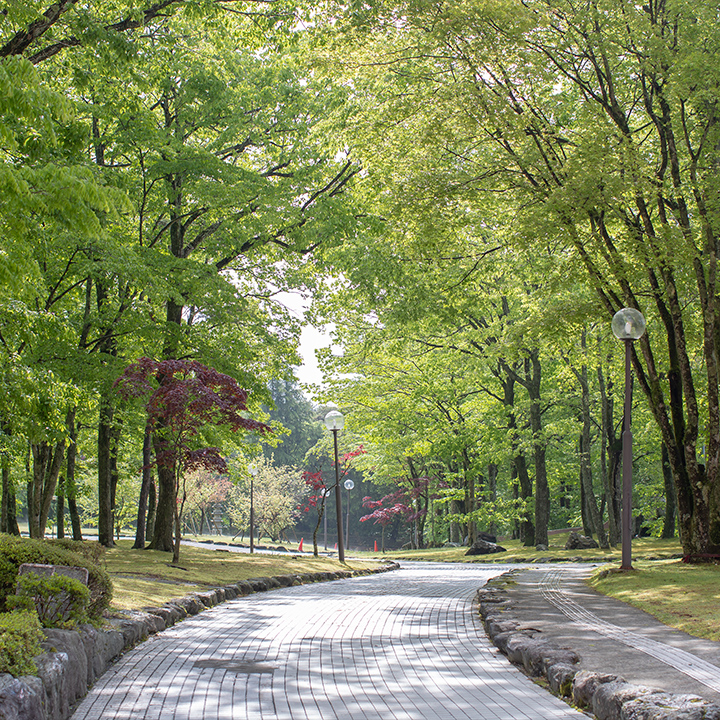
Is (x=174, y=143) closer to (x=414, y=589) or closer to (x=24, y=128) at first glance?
(x=24, y=128)

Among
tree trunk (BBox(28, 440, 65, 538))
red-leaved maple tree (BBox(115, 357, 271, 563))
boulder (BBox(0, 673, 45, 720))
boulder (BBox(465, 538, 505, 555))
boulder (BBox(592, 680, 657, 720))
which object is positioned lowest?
boulder (BBox(465, 538, 505, 555))

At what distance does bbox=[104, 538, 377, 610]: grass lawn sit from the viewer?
8.99 meters

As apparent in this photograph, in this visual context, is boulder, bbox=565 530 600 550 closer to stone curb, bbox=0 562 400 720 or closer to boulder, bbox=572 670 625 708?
stone curb, bbox=0 562 400 720

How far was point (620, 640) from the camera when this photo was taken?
5.92m

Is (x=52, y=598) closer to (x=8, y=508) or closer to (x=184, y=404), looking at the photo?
(x=184, y=404)

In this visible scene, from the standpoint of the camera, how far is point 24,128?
10742 millimetres

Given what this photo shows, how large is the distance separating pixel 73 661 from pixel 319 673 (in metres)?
1.85

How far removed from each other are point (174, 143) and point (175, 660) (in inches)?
461

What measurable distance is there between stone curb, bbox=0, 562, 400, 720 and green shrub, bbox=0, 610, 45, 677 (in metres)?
0.06

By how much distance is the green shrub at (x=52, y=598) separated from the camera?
535cm

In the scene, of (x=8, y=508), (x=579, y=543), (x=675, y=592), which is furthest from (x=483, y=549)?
(x=675, y=592)

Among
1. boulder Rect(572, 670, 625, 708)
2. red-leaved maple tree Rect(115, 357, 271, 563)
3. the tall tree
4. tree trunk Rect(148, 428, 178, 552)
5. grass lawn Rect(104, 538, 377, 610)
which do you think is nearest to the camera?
boulder Rect(572, 670, 625, 708)

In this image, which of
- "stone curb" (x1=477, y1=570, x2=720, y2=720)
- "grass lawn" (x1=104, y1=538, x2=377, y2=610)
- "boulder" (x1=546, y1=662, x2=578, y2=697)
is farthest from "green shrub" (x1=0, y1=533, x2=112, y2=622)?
"boulder" (x1=546, y1=662, x2=578, y2=697)

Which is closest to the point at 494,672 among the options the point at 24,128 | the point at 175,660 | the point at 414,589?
the point at 175,660
